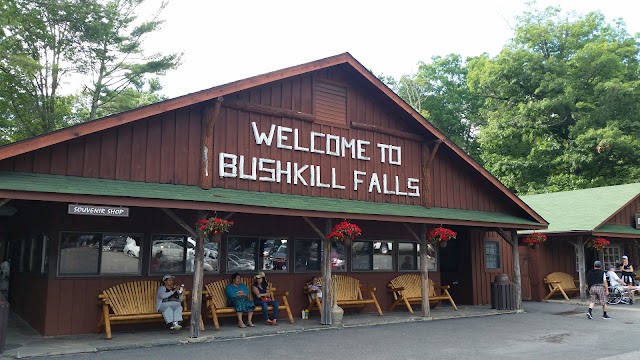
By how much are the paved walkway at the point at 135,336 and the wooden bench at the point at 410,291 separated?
104 cm

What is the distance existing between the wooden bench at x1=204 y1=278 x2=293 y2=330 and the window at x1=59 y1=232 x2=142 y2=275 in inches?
63.8

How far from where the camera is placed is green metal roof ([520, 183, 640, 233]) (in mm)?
18969

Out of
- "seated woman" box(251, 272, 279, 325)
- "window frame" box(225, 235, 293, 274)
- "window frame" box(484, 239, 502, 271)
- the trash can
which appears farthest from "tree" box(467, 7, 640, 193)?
"seated woman" box(251, 272, 279, 325)

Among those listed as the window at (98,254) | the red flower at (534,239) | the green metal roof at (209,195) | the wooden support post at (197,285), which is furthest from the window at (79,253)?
the red flower at (534,239)

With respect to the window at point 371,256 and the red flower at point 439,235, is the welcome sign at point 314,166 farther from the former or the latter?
the window at point 371,256

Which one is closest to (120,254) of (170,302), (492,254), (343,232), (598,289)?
(170,302)

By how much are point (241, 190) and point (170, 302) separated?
2.71m

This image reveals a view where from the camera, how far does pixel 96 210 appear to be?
29.8ft

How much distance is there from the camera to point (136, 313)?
10.9 metres

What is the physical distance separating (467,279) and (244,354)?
10702 mm

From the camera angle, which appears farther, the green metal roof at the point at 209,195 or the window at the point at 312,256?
the window at the point at 312,256

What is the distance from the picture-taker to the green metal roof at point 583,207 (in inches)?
747

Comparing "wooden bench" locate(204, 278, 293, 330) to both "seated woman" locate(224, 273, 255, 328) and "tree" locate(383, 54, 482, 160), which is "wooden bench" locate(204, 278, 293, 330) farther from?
"tree" locate(383, 54, 482, 160)

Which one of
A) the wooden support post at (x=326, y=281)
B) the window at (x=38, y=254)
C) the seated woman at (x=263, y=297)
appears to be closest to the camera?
the window at (x=38, y=254)
